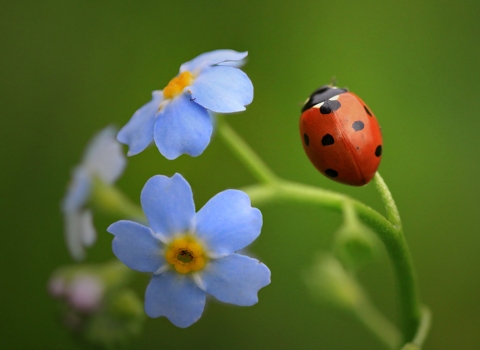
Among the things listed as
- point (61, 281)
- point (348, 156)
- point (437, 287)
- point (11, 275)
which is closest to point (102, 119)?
point (11, 275)

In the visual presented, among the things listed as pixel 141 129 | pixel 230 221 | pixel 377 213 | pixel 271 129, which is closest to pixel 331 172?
pixel 377 213

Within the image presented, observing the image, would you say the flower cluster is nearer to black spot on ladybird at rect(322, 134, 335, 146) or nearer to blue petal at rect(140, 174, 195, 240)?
blue petal at rect(140, 174, 195, 240)

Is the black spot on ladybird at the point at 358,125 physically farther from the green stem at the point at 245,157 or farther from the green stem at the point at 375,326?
the green stem at the point at 375,326

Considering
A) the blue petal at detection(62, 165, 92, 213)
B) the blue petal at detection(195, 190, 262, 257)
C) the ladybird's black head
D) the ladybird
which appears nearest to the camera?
the blue petal at detection(195, 190, 262, 257)

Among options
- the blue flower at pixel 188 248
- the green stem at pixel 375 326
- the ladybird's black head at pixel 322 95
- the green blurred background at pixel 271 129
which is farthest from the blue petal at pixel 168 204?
the green blurred background at pixel 271 129

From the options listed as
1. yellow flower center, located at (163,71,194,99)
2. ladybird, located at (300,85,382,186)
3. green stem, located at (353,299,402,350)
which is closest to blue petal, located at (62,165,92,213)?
yellow flower center, located at (163,71,194,99)

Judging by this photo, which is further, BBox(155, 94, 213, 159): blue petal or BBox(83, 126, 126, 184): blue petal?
BBox(83, 126, 126, 184): blue petal

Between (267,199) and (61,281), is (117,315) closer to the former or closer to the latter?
(61,281)

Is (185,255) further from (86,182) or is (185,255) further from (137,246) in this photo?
(86,182)
